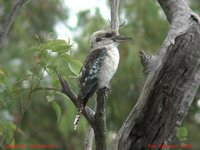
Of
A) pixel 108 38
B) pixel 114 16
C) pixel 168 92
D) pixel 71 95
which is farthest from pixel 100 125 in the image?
pixel 108 38

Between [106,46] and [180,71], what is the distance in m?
1.18

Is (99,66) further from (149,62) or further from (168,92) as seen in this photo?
(168,92)

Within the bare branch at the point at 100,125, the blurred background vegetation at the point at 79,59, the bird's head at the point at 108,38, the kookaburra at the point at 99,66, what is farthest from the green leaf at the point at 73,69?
the blurred background vegetation at the point at 79,59

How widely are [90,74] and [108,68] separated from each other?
0.41 ft

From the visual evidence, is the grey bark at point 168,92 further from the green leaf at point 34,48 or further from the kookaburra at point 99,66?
the green leaf at point 34,48

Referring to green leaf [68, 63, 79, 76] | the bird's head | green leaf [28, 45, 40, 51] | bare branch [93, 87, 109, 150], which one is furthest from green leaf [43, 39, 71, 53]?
the bird's head

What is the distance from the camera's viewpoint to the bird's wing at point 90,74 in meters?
4.08

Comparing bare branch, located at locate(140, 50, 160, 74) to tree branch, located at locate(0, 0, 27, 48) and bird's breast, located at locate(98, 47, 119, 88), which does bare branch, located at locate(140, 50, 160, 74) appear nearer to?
bird's breast, located at locate(98, 47, 119, 88)

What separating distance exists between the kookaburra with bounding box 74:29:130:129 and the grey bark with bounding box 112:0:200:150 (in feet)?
1.33

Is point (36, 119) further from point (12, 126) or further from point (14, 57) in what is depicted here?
point (12, 126)

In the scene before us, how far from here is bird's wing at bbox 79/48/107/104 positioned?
4085 mm

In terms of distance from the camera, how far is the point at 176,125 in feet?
11.5

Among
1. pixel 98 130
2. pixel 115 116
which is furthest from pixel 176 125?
pixel 115 116

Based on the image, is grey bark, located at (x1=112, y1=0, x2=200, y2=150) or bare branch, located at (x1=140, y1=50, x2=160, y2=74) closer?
grey bark, located at (x1=112, y1=0, x2=200, y2=150)
